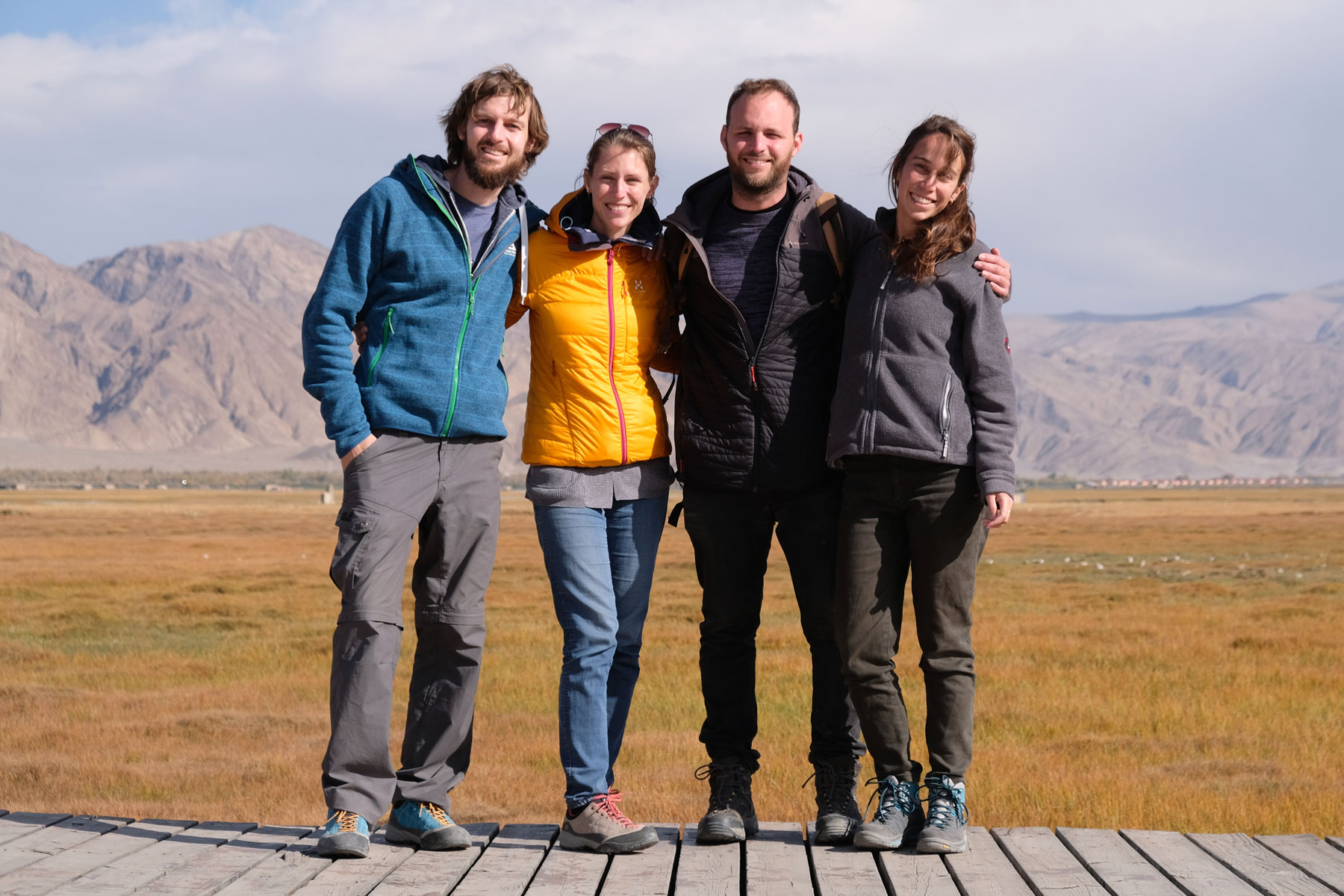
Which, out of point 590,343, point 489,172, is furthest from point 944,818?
point 489,172

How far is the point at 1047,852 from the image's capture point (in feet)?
16.2

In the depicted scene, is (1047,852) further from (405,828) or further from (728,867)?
(405,828)

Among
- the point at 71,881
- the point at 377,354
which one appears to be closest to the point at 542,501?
the point at 377,354

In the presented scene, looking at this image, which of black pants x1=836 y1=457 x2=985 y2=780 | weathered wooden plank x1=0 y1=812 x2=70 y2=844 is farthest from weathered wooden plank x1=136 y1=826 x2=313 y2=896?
black pants x1=836 y1=457 x2=985 y2=780

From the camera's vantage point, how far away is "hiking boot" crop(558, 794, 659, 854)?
4922 millimetres

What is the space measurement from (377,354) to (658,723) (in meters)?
8.83

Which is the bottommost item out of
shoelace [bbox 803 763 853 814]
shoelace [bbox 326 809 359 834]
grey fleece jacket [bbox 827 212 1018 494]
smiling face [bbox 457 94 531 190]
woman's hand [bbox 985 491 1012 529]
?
shoelace [bbox 326 809 359 834]

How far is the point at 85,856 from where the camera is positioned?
486cm

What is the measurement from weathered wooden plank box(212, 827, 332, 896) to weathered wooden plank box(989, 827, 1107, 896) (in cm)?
258

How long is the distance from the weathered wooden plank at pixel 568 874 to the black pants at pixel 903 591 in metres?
1.18

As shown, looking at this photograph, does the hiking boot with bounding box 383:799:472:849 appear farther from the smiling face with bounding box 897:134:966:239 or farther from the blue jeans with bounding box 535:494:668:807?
the smiling face with bounding box 897:134:966:239

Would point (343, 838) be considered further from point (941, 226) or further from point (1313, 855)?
point (1313, 855)

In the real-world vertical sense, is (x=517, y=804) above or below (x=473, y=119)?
below

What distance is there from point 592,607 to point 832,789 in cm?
125
